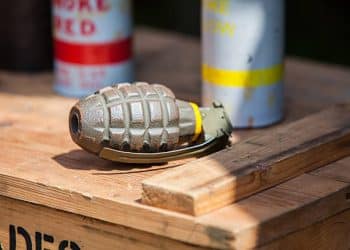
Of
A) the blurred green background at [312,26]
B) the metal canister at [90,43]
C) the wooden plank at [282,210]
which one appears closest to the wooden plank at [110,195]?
the wooden plank at [282,210]

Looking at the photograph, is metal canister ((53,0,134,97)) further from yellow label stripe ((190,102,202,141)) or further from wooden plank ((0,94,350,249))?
yellow label stripe ((190,102,202,141))

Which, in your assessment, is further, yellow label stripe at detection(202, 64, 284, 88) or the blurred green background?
the blurred green background

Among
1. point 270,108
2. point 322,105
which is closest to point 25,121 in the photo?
point 270,108

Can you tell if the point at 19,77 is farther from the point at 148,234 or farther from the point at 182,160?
the point at 148,234

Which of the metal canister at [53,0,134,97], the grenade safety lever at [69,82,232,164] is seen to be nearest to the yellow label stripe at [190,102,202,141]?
the grenade safety lever at [69,82,232,164]

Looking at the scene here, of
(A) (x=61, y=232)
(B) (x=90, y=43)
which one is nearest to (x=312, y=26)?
(B) (x=90, y=43)

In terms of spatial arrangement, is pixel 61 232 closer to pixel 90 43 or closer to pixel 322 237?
pixel 322 237
